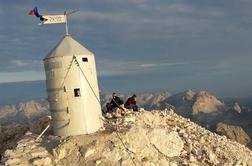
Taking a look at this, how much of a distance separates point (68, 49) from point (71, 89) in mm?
1849

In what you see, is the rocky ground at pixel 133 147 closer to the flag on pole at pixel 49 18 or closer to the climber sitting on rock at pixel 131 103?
the climber sitting on rock at pixel 131 103

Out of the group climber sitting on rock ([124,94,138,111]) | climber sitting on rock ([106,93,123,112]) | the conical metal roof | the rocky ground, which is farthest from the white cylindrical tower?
climber sitting on rock ([124,94,138,111])

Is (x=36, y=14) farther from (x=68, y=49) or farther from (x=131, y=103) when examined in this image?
(x=131, y=103)

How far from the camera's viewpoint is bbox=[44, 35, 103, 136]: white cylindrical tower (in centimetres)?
1925

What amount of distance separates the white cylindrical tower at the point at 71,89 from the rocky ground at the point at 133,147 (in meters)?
0.69

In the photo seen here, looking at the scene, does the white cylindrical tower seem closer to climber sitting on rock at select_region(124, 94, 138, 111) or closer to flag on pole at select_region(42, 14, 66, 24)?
flag on pole at select_region(42, 14, 66, 24)

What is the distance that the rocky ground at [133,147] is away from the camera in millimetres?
17891

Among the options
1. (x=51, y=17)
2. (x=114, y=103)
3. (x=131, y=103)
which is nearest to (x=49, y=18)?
(x=51, y=17)

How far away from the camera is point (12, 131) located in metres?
26.0

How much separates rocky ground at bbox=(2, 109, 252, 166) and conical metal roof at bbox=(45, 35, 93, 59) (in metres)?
3.68

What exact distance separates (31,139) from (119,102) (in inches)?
274

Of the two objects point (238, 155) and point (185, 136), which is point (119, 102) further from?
point (238, 155)

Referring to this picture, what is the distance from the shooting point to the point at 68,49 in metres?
19.7

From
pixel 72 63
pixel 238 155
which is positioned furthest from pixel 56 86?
pixel 238 155
